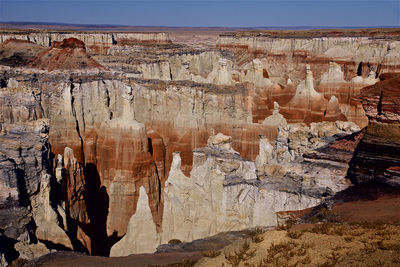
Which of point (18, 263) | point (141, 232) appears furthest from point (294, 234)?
point (141, 232)

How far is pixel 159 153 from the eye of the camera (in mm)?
20578

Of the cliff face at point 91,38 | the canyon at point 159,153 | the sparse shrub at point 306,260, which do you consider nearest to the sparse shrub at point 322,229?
the sparse shrub at point 306,260

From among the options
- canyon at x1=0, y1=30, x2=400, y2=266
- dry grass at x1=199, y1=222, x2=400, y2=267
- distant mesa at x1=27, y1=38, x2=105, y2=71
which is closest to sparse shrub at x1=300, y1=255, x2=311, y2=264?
dry grass at x1=199, y1=222, x2=400, y2=267

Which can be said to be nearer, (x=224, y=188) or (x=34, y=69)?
(x=224, y=188)

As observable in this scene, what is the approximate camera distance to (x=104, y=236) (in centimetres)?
1798

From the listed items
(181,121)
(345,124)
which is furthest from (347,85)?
(181,121)

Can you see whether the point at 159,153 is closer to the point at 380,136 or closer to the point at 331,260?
the point at 380,136

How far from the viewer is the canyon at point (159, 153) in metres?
11.6

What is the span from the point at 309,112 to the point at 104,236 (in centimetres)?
1487

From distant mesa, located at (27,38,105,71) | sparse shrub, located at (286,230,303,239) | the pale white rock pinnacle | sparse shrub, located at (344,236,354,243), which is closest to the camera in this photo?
sparse shrub, located at (344,236,354,243)

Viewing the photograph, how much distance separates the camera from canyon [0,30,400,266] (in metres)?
11.6

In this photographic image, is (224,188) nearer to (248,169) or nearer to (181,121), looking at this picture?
(248,169)

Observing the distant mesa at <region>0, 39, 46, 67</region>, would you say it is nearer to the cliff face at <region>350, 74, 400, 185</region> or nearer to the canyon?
the canyon

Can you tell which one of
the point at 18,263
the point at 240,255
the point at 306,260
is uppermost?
the point at 306,260
